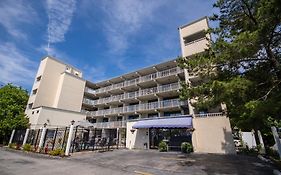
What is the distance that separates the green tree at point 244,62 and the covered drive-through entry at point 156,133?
10199 millimetres

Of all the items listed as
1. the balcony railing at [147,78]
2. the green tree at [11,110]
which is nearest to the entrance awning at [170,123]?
the balcony railing at [147,78]

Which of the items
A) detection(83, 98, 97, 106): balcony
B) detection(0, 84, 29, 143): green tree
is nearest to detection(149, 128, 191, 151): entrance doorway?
detection(83, 98, 97, 106): balcony

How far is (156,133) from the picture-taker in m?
24.2

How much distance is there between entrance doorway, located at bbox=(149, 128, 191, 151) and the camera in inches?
834

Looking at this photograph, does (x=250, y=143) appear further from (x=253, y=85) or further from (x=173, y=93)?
(x=253, y=85)

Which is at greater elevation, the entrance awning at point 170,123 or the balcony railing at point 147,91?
the balcony railing at point 147,91

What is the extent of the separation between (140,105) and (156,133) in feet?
21.2

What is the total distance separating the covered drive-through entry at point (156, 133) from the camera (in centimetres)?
2054

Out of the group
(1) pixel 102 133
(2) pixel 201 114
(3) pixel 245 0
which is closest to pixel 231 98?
(3) pixel 245 0

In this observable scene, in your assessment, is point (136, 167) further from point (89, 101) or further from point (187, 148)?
point (89, 101)

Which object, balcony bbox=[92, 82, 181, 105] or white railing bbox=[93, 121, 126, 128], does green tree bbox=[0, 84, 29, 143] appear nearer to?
white railing bbox=[93, 121, 126, 128]

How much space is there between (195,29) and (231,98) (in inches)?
743

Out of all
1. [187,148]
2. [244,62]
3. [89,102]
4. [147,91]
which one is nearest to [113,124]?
[147,91]

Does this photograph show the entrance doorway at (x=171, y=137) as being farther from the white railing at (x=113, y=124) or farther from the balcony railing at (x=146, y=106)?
the white railing at (x=113, y=124)
